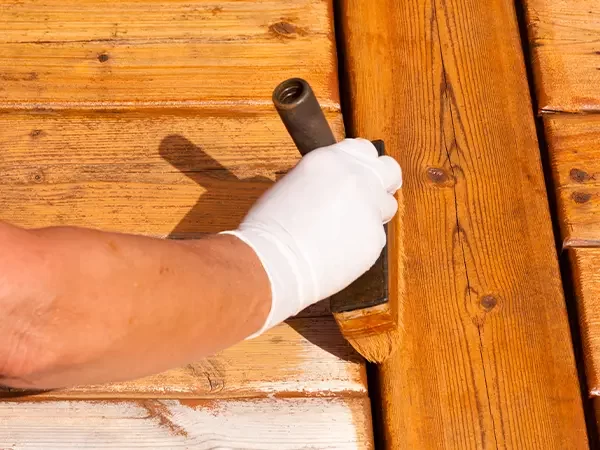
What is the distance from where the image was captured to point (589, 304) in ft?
3.51

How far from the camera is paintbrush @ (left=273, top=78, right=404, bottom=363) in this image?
95 cm

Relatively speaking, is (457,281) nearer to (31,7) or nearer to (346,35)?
(346,35)

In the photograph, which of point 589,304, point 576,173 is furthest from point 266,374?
point 576,173

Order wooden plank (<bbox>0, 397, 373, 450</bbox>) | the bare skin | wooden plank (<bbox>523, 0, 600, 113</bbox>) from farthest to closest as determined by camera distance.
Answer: wooden plank (<bbox>523, 0, 600, 113</bbox>) → wooden plank (<bbox>0, 397, 373, 450</bbox>) → the bare skin

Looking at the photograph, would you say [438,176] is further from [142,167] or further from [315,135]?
[142,167]

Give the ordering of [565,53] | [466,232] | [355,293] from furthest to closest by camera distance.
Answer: [565,53], [466,232], [355,293]

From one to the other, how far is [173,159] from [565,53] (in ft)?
2.28

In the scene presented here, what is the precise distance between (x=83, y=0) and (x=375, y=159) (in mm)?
652

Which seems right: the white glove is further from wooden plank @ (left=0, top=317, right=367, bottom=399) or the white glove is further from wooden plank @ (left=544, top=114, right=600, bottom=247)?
wooden plank @ (left=544, top=114, right=600, bottom=247)

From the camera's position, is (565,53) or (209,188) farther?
(565,53)

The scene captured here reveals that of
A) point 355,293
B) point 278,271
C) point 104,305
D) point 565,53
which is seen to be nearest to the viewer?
point 104,305

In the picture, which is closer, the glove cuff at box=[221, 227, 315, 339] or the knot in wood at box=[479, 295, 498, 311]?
the glove cuff at box=[221, 227, 315, 339]

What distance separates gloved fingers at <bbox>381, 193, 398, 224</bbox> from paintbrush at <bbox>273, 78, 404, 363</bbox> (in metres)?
0.04

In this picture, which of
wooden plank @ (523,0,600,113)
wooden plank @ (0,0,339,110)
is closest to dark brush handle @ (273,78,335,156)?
wooden plank @ (0,0,339,110)
